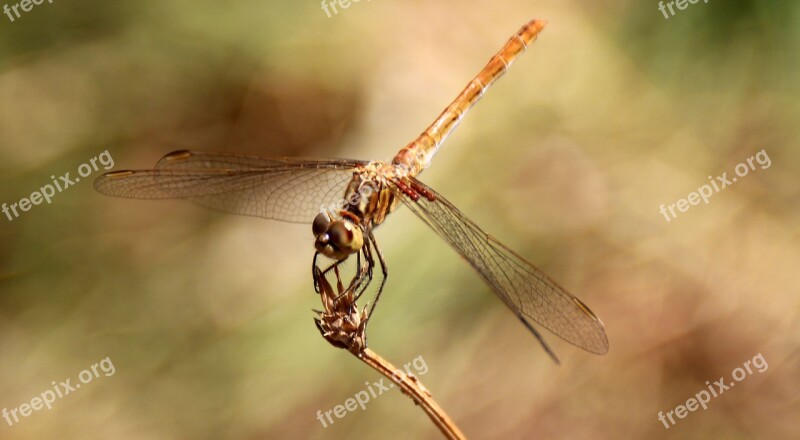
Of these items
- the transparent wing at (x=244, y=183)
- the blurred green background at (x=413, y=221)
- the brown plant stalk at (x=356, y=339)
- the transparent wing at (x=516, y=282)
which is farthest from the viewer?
the blurred green background at (x=413, y=221)

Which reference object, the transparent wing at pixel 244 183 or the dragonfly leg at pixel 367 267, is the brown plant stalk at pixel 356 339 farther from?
the transparent wing at pixel 244 183

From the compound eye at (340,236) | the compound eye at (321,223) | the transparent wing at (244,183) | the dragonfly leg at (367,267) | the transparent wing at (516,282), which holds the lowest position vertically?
the transparent wing at (516,282)

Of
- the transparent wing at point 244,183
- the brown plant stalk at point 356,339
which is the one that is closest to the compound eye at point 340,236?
the brown plant stalk at point 356,339

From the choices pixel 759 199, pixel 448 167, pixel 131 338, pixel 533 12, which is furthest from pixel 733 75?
pixel 131 338

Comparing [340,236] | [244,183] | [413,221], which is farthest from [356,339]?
[413,221]

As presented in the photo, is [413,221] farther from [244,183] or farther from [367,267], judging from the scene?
[367,267]

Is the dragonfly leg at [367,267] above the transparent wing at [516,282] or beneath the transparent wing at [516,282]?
above

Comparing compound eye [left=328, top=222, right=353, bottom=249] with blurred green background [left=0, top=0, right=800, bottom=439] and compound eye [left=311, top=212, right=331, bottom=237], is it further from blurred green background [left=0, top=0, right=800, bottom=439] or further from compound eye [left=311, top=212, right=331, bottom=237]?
blurred green background [left=0, top=0, right=800, bottom=439]

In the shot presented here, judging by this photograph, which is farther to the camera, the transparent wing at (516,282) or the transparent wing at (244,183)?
the transparent wing at (244,183)

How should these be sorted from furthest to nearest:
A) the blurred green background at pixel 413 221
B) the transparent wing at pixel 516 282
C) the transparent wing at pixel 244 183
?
the blurred green background at pixel 413 221
the transparent wing at pixel 244 183
the transparent wing at pixel 516 282

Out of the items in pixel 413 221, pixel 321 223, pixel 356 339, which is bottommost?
pixel 356 339
